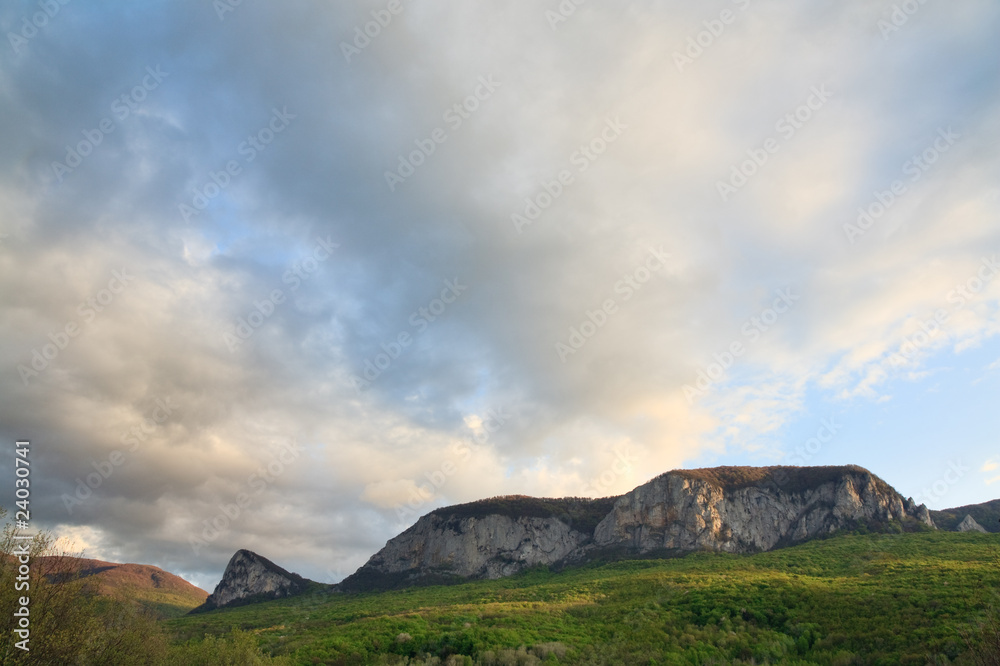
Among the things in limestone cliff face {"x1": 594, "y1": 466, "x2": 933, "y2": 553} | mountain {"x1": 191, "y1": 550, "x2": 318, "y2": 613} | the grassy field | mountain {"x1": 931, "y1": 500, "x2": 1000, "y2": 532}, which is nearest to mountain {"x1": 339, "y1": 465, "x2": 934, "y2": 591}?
limestone cliff face {"x1": 594, "y1": 466, "x2": 933, "y2": 553}

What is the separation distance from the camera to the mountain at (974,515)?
123938 mm

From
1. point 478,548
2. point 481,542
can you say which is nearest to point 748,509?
point 481,542

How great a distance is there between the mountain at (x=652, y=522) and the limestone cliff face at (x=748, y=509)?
26 centimetres

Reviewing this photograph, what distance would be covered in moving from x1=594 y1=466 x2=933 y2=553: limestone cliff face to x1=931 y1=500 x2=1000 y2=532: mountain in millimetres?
18857

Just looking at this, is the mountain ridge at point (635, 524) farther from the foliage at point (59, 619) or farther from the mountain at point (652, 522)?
the foliage at point (59, 619)

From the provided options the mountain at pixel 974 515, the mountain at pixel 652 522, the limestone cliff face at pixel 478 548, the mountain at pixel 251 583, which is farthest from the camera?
the mountain at pixel 251 583

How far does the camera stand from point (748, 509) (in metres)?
129

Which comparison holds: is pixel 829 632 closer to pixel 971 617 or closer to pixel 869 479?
pixel 971 617

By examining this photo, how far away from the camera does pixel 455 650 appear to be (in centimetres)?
3675

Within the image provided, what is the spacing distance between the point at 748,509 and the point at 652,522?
25654 mm

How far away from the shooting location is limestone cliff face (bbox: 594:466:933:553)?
117 m

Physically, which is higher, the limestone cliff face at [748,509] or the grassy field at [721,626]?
the limestone cliff face at [748,509]

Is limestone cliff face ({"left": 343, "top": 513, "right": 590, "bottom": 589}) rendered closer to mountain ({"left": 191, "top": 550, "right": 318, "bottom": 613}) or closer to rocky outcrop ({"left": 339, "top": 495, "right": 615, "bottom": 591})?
rocky outcrop ({"left": 339, "top": 495, "right": 615, "bottom": 591})

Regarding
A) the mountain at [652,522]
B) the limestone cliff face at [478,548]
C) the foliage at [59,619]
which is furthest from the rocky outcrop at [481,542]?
the foliage at [59,619]
